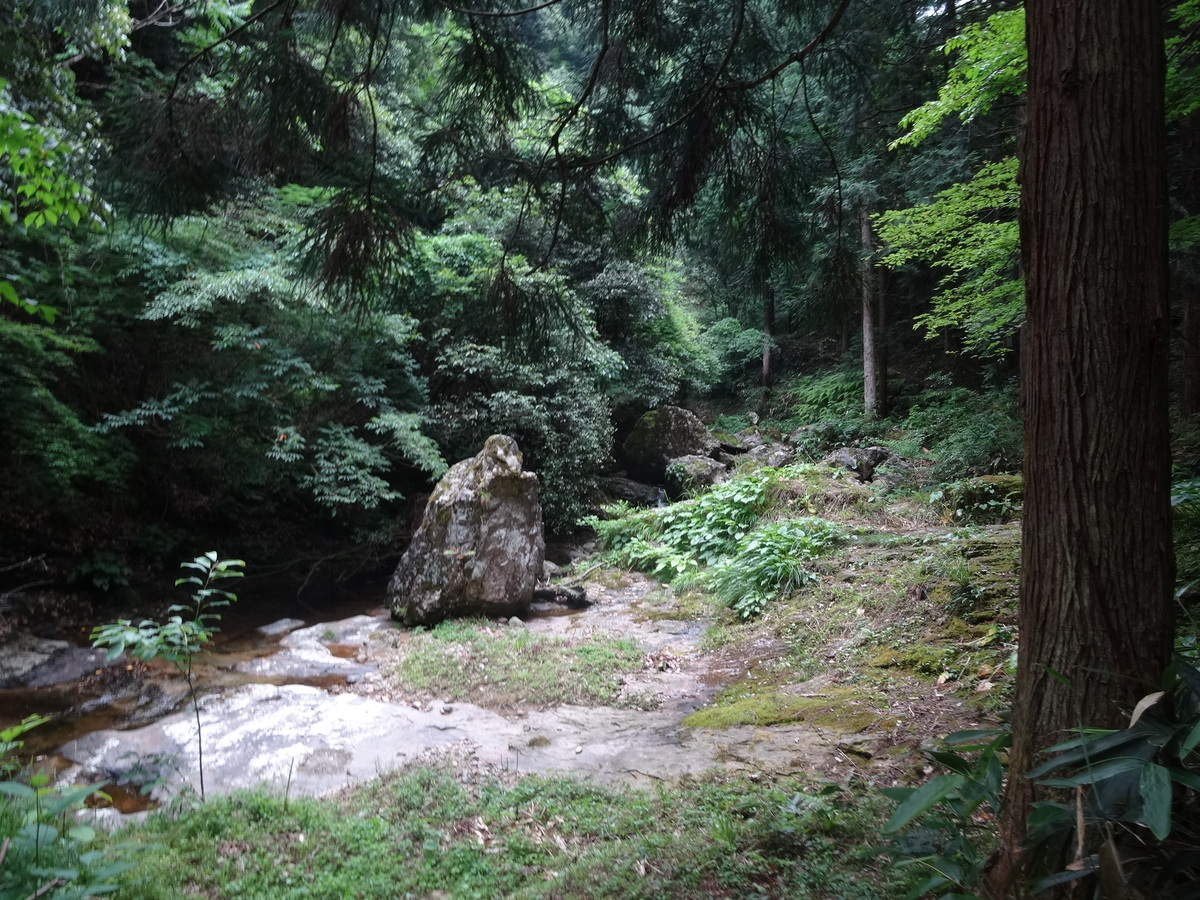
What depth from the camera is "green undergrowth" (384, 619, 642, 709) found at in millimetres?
5379

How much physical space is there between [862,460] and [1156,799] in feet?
37.6

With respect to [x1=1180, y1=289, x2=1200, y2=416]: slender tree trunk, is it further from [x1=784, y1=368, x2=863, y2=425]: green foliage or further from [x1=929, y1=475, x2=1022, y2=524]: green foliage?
[x1=784, y1=368, x2=863, y2=425]: green foliage

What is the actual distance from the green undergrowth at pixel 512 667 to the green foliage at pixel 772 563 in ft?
4.60

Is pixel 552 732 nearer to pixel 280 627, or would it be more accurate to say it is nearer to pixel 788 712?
pixel 788 712

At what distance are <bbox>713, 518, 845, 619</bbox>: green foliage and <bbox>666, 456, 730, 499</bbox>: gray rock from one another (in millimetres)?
5024

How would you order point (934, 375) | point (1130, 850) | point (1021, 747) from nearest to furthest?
point (1130, 850)
point (1021, 747)
point (934, 375)

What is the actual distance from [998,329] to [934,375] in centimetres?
771

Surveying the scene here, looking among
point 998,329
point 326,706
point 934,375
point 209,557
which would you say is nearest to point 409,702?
point 326,706

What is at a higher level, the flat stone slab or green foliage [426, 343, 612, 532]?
green foliage [426, 343, 612, 532]

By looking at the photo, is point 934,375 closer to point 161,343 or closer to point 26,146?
point 161,343

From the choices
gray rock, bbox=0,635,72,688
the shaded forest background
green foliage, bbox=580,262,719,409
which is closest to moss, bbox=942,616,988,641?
the shaded forest background

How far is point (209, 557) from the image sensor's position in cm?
362

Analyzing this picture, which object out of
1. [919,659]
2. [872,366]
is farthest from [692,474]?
[919,659]

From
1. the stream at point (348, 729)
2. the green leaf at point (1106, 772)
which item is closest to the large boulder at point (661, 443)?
the stream at point (348, 729)
